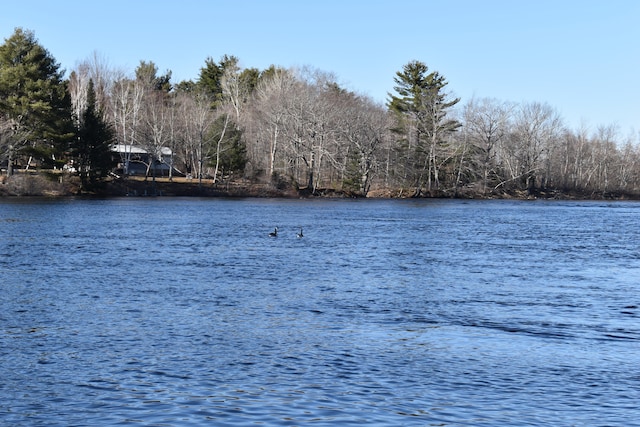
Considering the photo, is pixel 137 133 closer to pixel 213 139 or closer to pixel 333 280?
pixel 213 139

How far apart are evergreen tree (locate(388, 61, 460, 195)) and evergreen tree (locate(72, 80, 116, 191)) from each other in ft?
138

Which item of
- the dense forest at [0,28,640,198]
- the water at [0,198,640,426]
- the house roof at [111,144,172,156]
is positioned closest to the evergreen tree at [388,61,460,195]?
the dense forest at [0,28,640,198]

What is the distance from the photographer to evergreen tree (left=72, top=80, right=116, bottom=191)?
86.2 metres

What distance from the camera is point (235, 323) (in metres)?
19.1

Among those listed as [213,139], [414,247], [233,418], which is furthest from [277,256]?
[213,139]

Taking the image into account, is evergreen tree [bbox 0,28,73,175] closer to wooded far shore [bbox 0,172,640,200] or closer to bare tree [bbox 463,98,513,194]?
wooded far shore [bbox 0,172,640,200]

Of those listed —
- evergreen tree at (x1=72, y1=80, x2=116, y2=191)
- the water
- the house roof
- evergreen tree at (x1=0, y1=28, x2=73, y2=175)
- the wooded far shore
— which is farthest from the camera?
the house roof

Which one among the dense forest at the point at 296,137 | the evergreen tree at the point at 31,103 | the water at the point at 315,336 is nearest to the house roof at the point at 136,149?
the dense forest at the point at 296,137

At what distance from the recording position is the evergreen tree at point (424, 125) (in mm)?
110500

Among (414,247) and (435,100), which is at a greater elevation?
(435,100)

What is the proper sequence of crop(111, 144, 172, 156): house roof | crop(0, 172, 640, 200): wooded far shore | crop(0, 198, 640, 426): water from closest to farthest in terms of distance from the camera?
crop(0, 198, 640, 426): water < crop(0, 172, 640, 200): wooded far shore < crop(111, 144, 172, 156): house roof

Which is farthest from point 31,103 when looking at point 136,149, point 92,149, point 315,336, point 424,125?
point 315,336

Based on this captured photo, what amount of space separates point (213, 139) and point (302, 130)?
38.9 feet

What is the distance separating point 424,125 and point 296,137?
64.2 feet
